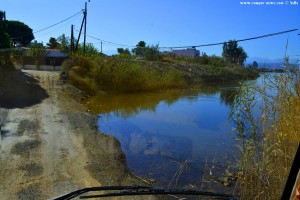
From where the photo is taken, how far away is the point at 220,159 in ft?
32.4

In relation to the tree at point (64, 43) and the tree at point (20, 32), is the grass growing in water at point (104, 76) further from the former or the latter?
the tree at point (20, 32)

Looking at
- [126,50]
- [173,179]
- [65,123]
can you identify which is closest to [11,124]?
[65,123]

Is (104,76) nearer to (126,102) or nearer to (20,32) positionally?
(126,102)

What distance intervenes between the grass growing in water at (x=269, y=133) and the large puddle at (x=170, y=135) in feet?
4.80

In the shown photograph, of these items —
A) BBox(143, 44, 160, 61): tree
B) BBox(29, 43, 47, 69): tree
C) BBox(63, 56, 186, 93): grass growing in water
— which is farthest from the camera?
BBox(143, 44, 160, 61): tree

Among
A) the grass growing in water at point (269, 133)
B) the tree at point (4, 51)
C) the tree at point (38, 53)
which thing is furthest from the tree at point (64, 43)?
the grass growing in water at point (269, 133)

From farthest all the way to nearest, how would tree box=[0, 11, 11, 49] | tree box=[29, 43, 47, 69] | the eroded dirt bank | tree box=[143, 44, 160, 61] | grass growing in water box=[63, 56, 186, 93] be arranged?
tree box=[143, 44, 160, 61] → tree box=[29, 43, 47, 69] → grass growing in water box=[63, 56, 186, 93] → tree box=[0, 11, 11, 49] → the eroded dirt bank

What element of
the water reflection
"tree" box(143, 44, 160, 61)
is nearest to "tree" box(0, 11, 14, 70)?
the water reflection

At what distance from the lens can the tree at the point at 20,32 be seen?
52200 mm

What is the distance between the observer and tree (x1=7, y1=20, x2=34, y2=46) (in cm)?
5220

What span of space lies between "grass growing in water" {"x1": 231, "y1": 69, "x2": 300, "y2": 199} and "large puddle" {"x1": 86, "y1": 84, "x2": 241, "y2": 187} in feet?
4.80

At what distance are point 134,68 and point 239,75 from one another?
99.2 ft

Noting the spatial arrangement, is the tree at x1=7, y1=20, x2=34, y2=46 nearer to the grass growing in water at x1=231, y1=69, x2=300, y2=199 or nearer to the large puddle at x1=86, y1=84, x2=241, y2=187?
the large puddle at x1=86, y1=84, x2=241, y2=187

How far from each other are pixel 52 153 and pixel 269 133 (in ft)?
18.9
